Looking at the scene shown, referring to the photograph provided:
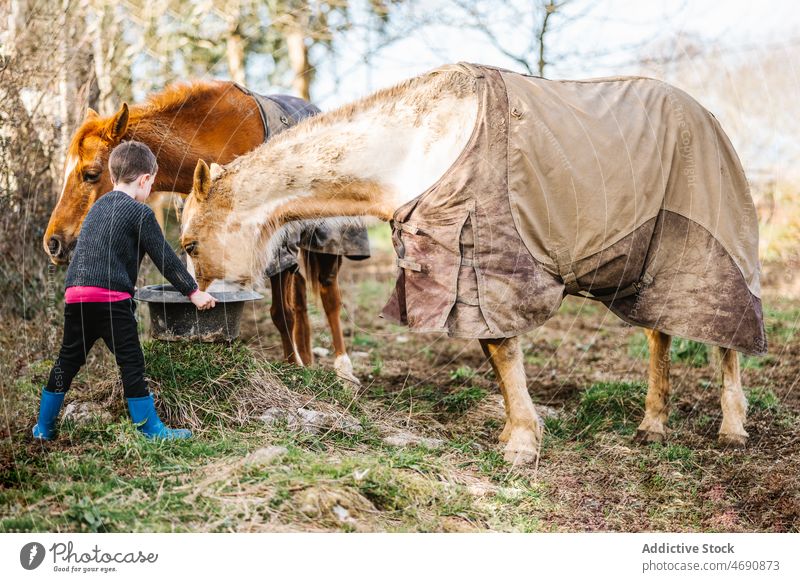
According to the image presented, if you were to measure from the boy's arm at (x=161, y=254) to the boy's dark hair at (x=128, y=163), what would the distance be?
0.22 meters

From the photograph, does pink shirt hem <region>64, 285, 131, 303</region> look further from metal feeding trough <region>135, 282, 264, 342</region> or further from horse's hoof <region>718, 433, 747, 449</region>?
horse's hoof <region>718, 433, 747, 449</region>

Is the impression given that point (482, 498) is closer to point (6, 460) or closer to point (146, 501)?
point (146, 501)

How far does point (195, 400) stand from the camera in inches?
159

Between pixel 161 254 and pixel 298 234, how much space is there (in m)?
1.33

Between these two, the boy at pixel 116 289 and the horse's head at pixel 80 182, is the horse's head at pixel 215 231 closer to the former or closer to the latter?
the boy at pixel 116 289

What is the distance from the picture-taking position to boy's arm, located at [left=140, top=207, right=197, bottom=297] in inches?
146

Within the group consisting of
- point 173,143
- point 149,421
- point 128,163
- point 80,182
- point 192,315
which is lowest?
point 149,421

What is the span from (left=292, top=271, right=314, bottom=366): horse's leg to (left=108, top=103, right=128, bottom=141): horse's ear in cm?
178

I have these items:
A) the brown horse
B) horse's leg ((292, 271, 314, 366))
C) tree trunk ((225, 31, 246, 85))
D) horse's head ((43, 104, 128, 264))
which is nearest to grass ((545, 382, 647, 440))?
the brown horse

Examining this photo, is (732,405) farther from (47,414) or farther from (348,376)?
(47,414)

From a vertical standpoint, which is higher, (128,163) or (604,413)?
(128,163)

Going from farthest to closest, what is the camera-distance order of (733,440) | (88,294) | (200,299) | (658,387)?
(658,387)
(733,440)
(200,299)
(88,294)

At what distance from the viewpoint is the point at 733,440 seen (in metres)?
4.49

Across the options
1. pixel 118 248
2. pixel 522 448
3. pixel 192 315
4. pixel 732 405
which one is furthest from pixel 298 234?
pixel 732 405
